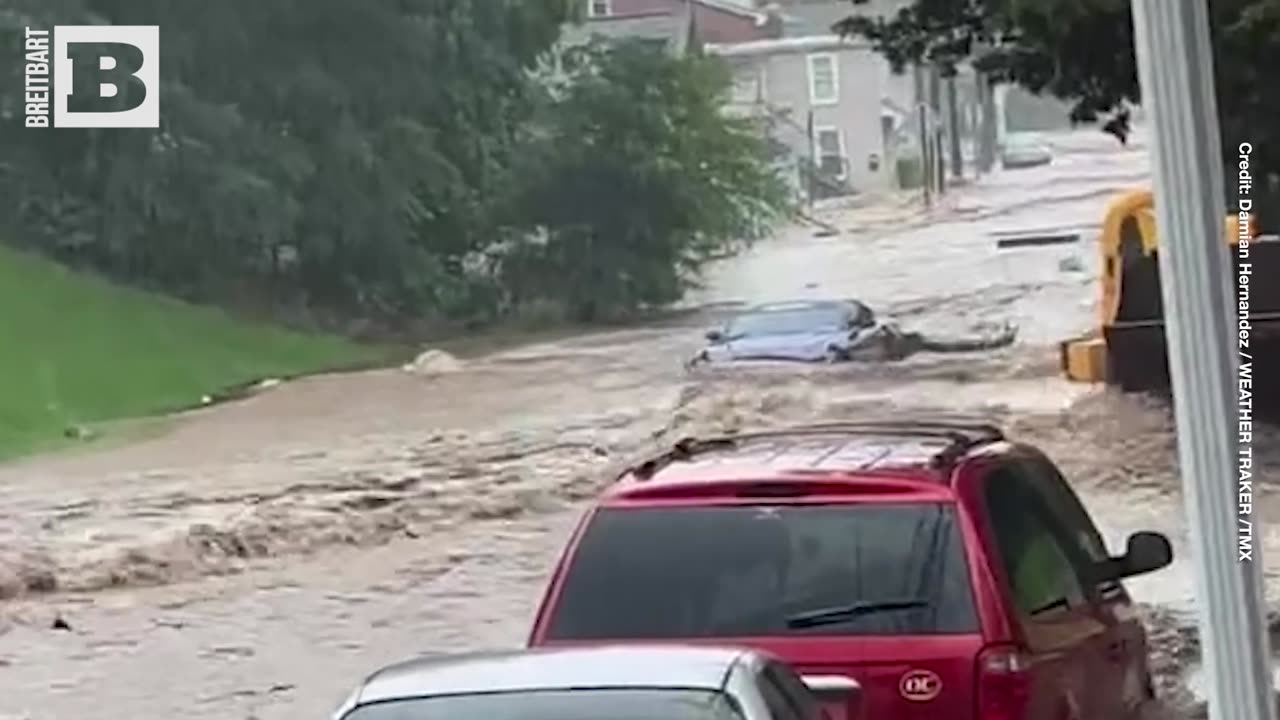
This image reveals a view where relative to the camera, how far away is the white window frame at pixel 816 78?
1291 centimetres

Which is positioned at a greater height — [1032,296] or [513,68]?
[513,68]

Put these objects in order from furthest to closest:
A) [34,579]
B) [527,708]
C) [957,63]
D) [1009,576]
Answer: [34,579], [957,63], [1009,576], [527,708]

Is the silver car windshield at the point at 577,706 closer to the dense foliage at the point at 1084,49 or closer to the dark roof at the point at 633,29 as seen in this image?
the dense foliage at the point at 1084,49

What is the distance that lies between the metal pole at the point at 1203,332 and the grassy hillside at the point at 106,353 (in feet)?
19.0

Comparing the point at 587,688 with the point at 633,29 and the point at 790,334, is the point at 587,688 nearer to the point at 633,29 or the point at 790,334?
the point at 790,334

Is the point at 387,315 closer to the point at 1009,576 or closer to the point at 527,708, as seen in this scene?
the point at 1009,576

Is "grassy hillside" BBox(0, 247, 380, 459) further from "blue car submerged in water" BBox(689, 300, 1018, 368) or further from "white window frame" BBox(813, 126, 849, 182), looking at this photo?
"white window frame" BBox(813, 126, 849, 182)

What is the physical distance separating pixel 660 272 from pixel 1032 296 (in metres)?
1.77

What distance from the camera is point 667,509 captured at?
7.89m

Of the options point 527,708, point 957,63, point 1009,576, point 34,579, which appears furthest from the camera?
point 34,579

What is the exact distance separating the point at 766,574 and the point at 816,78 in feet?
18.8

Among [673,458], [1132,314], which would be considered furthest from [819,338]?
[673,458]

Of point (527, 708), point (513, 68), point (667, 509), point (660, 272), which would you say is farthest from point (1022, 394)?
point (527, 708)

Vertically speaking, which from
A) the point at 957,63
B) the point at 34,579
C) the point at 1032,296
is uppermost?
the point at 957,63
